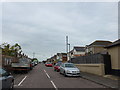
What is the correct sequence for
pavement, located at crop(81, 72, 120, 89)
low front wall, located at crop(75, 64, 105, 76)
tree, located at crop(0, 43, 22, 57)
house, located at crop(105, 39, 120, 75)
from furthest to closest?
tree, located at crop(0, 43, 22, 57) → low front wall, located at crop(75, 64, 105, 76) → house, located at crop(105, 39, 120, 75) → pavement, located at crop(81, 72, 120, 89)

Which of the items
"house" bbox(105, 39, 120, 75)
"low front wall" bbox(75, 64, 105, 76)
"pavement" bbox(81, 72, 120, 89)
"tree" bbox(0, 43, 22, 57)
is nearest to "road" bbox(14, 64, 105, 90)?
"pavement" bbox(81, 72, 120, 89)

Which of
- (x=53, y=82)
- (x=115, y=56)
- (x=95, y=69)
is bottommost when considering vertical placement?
(x=53, y=82)

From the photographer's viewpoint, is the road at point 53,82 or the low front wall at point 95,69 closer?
the road at point 53,82

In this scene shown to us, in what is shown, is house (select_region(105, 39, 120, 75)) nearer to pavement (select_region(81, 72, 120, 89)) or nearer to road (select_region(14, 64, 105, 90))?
pavement (select_region(81, 72, 120, 89))

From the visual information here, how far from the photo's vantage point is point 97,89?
10203mm

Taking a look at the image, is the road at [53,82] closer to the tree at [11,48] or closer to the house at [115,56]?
the house at [115,56]

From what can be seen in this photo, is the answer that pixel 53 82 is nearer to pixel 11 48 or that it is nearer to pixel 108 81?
pixel 108 81

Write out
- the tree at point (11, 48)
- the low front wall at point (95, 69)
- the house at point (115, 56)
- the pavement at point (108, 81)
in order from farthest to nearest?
the tree at point (11, 48) < the low front wall at point (95, 69) < the house at point (115, 56) < the pavement at point (108, 81)

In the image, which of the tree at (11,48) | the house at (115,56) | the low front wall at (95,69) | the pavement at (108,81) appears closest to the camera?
the pavement at (108,81)

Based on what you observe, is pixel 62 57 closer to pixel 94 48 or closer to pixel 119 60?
pixel 94 48

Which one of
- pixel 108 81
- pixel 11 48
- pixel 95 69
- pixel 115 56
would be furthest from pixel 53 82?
pixel 11 48

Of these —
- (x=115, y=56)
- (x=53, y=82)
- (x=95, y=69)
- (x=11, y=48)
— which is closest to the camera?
(x=53, y=82)

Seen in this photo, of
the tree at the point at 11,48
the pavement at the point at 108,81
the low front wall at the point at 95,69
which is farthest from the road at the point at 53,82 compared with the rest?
the tree at the point at 11,48

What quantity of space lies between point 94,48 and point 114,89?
4131 centimetres
